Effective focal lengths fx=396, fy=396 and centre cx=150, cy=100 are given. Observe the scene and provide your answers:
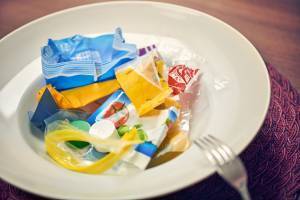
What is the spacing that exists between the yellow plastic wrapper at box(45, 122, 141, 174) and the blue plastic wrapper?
0.34 feet

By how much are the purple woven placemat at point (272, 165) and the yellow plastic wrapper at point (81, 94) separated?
170mm

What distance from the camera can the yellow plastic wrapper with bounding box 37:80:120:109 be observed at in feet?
2.28

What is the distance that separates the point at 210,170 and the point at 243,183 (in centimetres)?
4

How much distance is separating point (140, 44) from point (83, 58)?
0.44 feet

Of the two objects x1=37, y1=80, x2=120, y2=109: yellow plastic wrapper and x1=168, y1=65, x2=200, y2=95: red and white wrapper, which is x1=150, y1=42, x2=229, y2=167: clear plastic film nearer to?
x1=168, y1=65, x2=200, y2=95: red and white wrapper

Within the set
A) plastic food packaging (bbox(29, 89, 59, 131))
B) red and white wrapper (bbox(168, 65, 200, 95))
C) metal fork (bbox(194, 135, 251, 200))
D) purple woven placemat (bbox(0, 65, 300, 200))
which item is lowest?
purple woven placemat (bbox(0, 65, 300, 200))

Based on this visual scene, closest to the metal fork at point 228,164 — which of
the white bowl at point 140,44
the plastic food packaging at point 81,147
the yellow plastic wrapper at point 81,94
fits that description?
the white bowl at point 140,44

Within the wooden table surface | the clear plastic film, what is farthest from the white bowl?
the wooden table surface

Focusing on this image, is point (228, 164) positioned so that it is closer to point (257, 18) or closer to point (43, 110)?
point (43, 110)

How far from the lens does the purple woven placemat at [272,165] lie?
58cm

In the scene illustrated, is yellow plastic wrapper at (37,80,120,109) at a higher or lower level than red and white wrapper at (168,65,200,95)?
lower

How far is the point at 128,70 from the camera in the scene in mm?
702

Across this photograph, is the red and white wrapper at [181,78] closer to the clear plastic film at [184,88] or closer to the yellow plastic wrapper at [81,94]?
the clear plastic film at [184,88]

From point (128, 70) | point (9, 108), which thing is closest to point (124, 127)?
point (128, 70)
